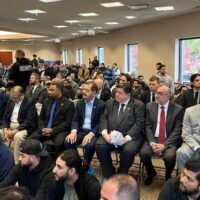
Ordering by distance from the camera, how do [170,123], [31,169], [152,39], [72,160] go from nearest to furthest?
[72,160] → [31,169] → [170,123] → [152,39]

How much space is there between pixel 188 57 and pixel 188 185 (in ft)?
31.5

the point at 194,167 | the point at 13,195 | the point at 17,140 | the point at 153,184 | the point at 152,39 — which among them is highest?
the point at 152,39

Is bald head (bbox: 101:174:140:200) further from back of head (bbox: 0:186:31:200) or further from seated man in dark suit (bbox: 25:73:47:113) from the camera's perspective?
seated man in dark suit (bbox: 25:73:47:113)

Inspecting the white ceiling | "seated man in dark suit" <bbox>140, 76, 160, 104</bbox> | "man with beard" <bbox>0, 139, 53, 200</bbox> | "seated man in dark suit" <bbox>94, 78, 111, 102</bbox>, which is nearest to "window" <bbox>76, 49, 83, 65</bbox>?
the white ceiling

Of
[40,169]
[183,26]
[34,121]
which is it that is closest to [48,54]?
[183,26]

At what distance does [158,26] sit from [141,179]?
9.52m

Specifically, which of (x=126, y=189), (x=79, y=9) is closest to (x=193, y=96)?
(x=126, y=189)

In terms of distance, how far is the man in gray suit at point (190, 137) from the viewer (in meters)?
3.52

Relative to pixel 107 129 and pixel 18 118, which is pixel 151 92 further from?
pixel 18 118

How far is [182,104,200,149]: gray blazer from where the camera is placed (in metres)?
3.63

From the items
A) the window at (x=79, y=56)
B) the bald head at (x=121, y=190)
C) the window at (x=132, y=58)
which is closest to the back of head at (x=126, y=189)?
the bald head at (x=121, y=190)

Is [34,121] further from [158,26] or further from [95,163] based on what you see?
[158,26]

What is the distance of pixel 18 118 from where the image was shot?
4.89 m

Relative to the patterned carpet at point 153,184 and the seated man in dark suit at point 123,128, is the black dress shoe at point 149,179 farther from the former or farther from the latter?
the seated man in dark suit at point 123,128
